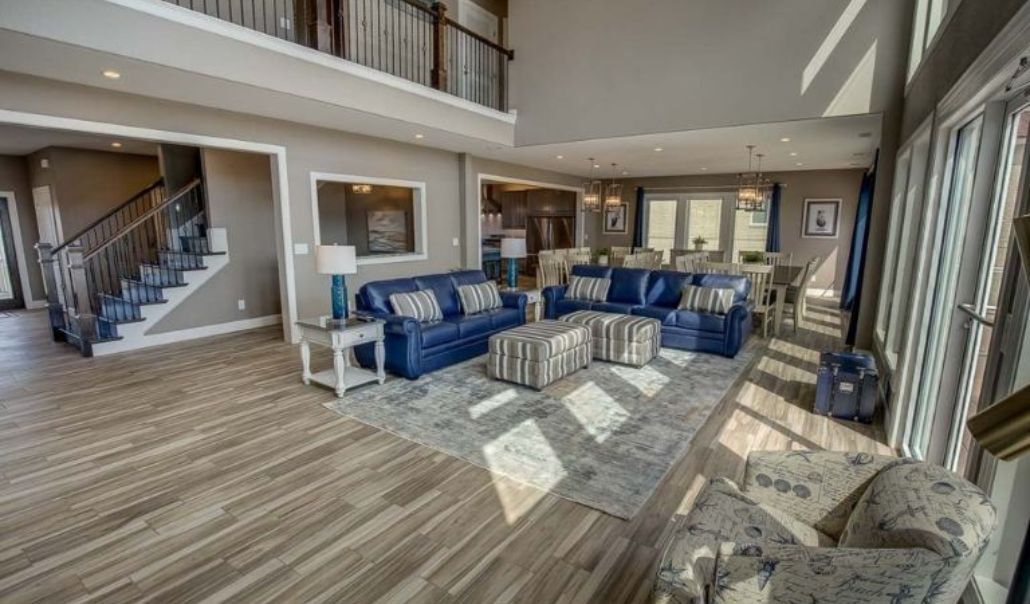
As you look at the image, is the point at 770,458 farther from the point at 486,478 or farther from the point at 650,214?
the point at 650,214

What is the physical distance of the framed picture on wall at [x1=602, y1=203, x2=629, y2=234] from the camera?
12609 millimetres

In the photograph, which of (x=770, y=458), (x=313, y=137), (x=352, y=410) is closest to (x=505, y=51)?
(x=313, y=137)

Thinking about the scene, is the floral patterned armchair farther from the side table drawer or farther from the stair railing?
the stair railing

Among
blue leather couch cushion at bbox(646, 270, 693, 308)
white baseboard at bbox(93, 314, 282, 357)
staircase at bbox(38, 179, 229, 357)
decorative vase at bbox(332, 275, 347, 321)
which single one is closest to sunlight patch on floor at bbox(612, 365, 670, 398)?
blue leather couch cushion at bbox(646, 270, 693, 308)

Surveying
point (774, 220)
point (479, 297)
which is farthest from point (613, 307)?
point (774, 220)

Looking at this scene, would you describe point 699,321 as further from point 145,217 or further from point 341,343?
point 145,217

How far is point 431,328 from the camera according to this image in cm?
485

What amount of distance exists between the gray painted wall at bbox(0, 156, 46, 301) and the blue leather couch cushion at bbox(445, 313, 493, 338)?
8852mm

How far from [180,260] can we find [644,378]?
625cm

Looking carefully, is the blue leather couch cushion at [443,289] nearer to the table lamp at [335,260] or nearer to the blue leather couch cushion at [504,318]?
the blue leather couch cushion at [504,318]

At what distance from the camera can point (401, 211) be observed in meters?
10.3

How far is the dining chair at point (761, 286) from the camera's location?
6281 millimetres

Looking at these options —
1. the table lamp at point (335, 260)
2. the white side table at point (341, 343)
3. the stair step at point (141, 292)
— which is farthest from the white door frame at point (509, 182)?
the stair step at point (141, 292)

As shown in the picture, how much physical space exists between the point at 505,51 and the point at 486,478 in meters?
6.69
